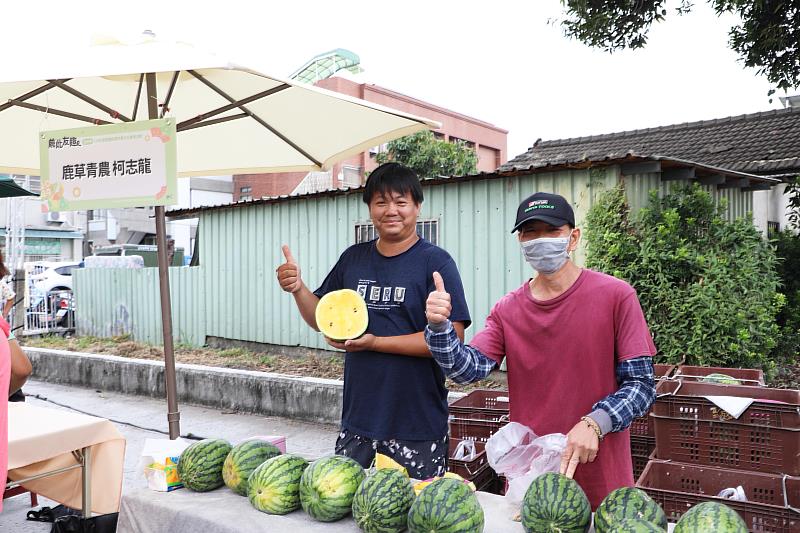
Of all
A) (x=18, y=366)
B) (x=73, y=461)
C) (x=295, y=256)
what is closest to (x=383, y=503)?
(x=18, y=366)

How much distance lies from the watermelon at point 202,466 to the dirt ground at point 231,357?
4798 millimetres

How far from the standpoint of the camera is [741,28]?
26.9ft

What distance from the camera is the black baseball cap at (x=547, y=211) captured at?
2354 millimetres

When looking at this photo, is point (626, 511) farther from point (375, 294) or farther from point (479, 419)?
point (479, 419)

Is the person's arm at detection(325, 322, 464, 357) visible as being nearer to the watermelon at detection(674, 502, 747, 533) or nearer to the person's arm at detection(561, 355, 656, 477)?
the person's arm at detection(561, 355, 656, 477)

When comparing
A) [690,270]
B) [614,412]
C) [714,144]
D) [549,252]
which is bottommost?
[614,412]

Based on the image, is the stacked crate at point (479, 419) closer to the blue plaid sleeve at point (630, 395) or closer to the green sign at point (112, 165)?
the blue plaid sleeve at point (630, 395)

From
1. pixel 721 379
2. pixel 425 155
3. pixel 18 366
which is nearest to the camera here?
pixel 18 366

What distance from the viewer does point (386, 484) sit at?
79.4 inches

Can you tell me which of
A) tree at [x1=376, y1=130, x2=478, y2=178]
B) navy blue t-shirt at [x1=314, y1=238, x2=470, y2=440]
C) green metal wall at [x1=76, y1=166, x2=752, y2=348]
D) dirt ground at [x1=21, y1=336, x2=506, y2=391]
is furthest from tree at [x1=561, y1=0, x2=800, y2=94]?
tree at [x1=376, y1=130, x2=478, y2=178]

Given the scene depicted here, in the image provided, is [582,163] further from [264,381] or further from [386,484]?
[386,484]

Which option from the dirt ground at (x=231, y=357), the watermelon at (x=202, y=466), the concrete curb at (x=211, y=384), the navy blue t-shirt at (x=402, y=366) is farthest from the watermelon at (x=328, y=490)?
the dirt ground at (x=231, y=357)

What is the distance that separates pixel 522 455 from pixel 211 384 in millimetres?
6453

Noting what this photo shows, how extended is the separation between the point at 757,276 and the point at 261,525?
683cm
